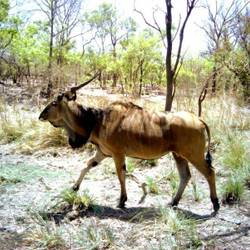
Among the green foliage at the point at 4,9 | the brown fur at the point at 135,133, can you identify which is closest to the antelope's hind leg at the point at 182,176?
the brown fur at the point at 135,133

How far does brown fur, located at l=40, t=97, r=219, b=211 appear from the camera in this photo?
575 centimetres

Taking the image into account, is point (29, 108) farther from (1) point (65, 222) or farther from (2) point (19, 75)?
(2) point (19, 75)

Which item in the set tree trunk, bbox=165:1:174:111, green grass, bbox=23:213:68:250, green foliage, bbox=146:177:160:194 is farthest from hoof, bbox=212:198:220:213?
tree trunk, bbox=165:1:174:111

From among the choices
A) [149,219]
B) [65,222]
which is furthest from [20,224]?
[149,219]

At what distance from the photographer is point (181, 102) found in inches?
424

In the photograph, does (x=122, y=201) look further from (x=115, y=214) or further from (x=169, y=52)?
(x=169, y=52)

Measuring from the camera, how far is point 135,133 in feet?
19.6

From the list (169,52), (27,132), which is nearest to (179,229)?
(169,52)

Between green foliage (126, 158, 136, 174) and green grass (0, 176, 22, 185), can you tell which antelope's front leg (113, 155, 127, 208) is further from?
green grass (0, 176, 22, 185)

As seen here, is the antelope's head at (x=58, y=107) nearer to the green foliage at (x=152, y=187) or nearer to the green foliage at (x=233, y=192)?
the green foliage at (x=152, y=187)

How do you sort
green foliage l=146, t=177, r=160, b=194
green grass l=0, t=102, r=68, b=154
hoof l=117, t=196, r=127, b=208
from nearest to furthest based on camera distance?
hoof l=117, t=196, r=127, b=208, green foliage l=146, t=177, r=160, b=194, green grass l=0, t=102, r=68, b=154

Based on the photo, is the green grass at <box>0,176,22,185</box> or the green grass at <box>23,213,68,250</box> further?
the green grass at <box>0,176,22,185</box>

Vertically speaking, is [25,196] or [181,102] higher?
[181,102]

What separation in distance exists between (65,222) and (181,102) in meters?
5.86
